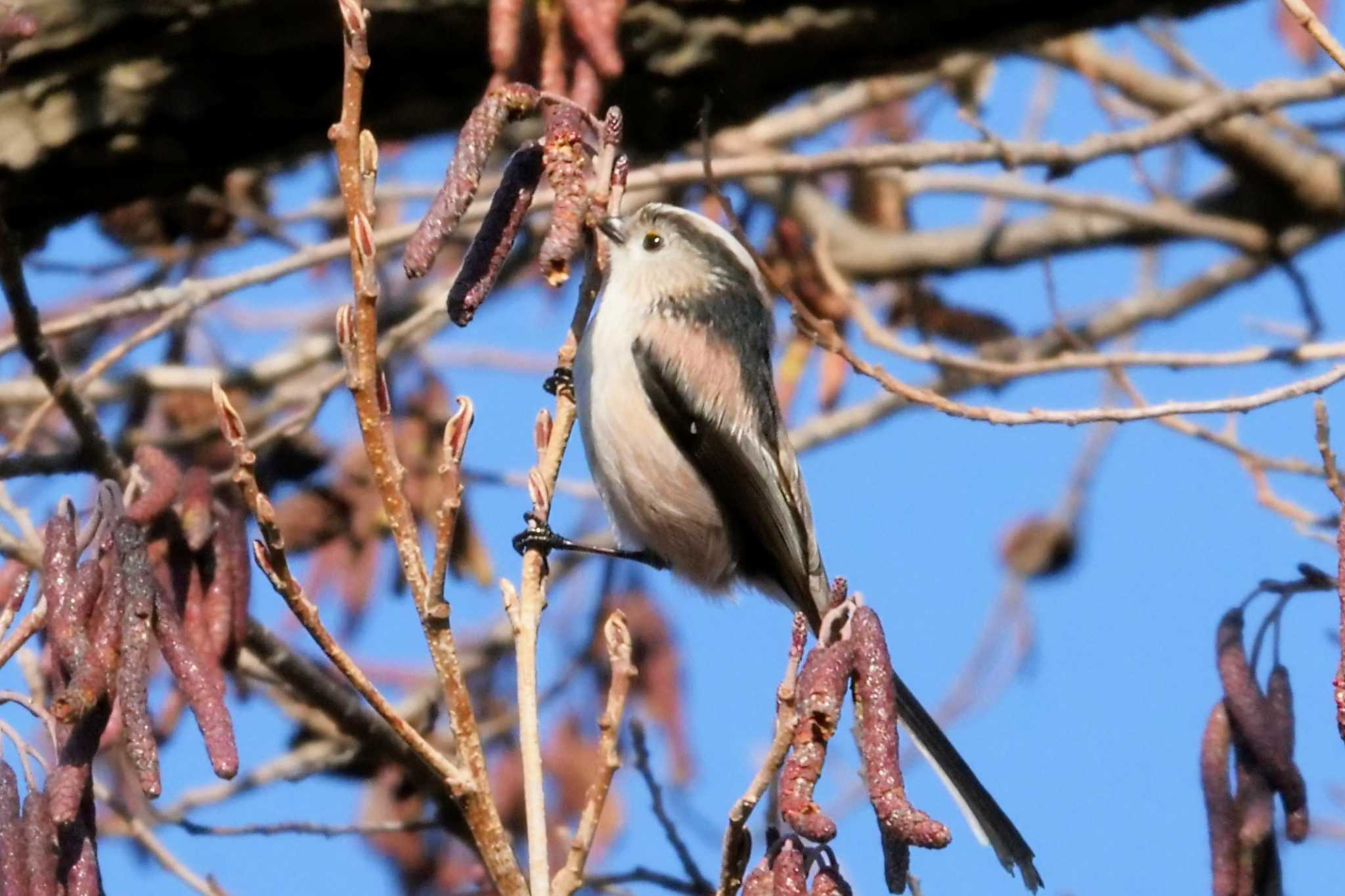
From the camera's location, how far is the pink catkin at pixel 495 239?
6.27 feet

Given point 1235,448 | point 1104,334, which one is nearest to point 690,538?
point 1235,448

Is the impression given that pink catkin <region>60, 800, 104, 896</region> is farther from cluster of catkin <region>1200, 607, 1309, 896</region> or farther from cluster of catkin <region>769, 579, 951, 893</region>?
cluster of catkin <region>1200, 607, 1309, 896</region>

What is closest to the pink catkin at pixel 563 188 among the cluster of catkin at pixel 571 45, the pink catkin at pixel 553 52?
the cluster of catkin at pixel 571 45

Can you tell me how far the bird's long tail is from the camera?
2.62m

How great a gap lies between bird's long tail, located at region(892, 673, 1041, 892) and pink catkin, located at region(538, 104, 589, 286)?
2.83 ft

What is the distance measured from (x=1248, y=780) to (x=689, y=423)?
147cm

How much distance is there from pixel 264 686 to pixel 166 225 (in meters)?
1.04

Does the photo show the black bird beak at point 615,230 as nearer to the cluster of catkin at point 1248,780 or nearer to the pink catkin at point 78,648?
the cluster of catkin at point 1248,780

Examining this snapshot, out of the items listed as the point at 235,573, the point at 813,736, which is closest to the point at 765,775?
the point at 813,736

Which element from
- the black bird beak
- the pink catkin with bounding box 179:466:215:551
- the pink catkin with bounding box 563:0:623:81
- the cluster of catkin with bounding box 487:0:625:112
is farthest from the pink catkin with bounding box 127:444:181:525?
the black bird beak

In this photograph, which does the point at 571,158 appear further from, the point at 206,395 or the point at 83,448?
the point at 206,395

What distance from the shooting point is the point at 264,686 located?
3637mm

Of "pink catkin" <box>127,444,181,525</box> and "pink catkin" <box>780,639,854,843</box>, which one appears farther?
"pink catkin" <box>127,444,181,525</box>

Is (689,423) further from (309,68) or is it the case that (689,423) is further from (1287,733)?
(1287,733)
